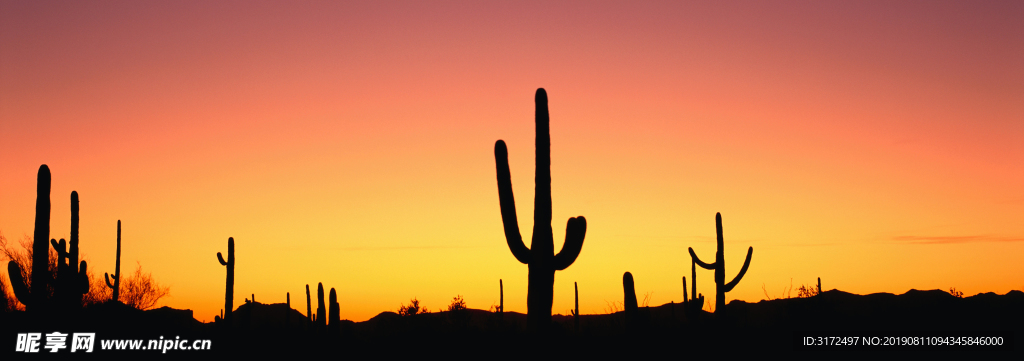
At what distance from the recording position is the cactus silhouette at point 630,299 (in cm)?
1597

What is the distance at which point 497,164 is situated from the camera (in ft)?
41.3

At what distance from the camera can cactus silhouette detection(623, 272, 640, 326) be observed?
16.0 m

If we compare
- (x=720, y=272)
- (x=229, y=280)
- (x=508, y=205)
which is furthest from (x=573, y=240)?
(x=229, y=280)

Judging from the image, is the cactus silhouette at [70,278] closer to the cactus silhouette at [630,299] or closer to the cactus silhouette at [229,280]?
the cactus silhouette at [229,280]

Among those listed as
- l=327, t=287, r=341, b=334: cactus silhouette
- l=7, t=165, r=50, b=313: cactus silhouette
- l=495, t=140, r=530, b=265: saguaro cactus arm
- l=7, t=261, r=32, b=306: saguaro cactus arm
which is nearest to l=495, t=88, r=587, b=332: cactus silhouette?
l=495, t=140, r=530, b=265: saguaro cactus arm

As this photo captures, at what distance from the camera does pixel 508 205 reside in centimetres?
1231

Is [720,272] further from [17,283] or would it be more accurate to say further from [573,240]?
[17,283]

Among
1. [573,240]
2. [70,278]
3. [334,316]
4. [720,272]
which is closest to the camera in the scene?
[573,240]

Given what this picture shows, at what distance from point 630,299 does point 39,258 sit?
40.3 ft

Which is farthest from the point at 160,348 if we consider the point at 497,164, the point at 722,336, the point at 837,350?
the point at 837,350

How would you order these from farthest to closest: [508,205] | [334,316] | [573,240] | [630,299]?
[334,316], [630,299], [508,205], [573,240]

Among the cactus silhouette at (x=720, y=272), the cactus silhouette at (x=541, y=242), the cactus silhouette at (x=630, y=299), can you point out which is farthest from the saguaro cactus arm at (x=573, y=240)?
the cactus silhouette at (x=720, y=272)

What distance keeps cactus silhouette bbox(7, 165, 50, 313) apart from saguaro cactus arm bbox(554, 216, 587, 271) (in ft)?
38.5

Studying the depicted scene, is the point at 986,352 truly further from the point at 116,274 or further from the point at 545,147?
the point at 116,274
